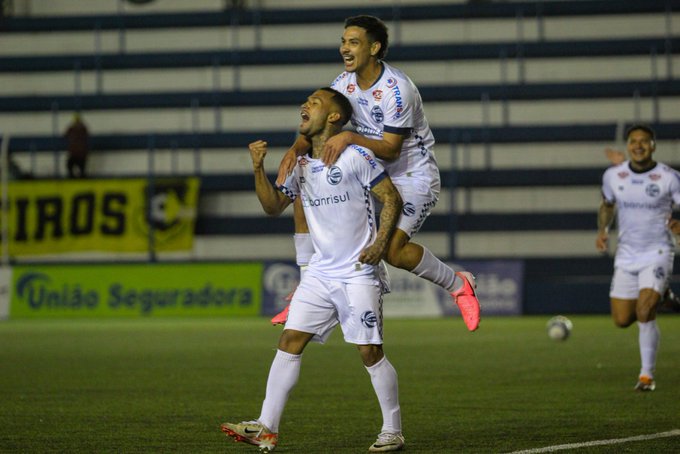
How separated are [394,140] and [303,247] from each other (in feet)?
3.04

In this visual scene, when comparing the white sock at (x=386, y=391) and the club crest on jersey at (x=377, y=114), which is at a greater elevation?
the club crest on jersey at (x=377, y=114)

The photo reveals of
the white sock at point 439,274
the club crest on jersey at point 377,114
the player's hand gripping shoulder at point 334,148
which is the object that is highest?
the club crest on jersey at point 377,114

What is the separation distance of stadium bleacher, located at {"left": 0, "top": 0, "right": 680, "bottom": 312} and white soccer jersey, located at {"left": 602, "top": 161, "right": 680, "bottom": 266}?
1282cm

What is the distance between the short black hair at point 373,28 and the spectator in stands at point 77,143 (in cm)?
1775

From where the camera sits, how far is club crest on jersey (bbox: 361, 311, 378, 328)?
6.09 meters

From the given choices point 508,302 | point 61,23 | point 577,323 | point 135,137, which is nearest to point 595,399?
point 577,323

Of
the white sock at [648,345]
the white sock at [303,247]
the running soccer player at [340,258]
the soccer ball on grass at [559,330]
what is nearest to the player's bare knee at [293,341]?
the running soccer player at [340,258]

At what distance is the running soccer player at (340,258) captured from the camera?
611cm

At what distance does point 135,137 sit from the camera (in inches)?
993

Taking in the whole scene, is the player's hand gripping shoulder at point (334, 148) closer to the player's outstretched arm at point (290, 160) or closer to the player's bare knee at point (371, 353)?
the player's outstretched arm at point (290, 160)

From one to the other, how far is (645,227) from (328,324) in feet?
15.3

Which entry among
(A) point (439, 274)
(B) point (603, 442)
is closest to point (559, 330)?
(A) point (439, 274)

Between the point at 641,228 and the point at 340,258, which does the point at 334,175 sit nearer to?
the point at 340,258

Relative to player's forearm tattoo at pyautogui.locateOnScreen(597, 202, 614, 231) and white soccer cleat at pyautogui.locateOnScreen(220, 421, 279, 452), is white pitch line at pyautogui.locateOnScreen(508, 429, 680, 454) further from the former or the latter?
player's forearm tattoo at pyautogui.locateOnScreen(597, 202, 614, 231)
